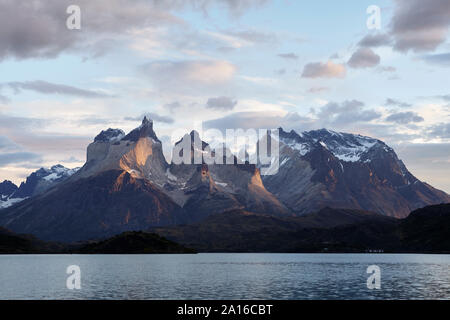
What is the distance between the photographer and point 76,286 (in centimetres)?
17638

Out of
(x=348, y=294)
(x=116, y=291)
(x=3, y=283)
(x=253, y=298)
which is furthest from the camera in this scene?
(x=3, y=283)

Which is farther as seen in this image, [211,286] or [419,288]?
[211,286]
